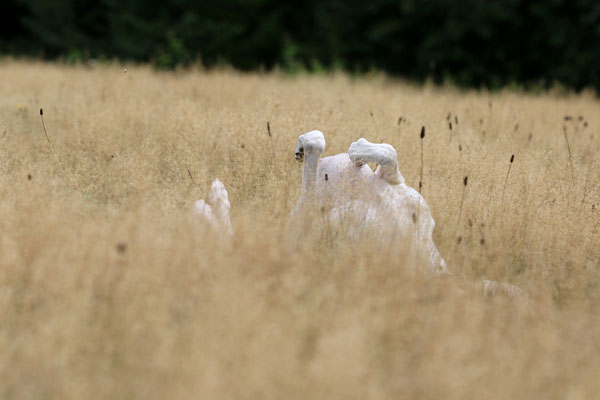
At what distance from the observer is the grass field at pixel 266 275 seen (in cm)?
221

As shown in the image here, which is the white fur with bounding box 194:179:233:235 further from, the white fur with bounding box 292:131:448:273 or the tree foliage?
the tree foliage

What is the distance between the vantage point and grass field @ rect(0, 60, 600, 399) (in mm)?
2207

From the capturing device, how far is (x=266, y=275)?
2.84 metres

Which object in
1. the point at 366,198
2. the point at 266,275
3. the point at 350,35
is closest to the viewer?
the point at 266,275

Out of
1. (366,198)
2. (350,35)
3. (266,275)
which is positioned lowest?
(266,275)

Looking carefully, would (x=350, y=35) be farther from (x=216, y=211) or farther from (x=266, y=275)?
(x=266, y=275)

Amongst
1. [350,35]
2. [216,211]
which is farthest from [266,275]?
[350,35]

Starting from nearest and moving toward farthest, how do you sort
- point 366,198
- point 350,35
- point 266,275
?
point 266,275 → point 366,198 → point 350,35

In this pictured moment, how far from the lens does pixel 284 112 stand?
561cm

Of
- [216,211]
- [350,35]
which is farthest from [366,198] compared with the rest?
[350,35]

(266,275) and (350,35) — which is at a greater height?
(350,35)

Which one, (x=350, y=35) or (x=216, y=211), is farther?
(x=350, y=35)

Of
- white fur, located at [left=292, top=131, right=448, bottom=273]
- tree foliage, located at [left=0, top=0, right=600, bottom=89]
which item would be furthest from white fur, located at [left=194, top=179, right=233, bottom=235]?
tree foliage, located at [left=0, top=0, right=600, bottom=89]

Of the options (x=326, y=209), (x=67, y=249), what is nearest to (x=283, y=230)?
(x=326, y=209)
